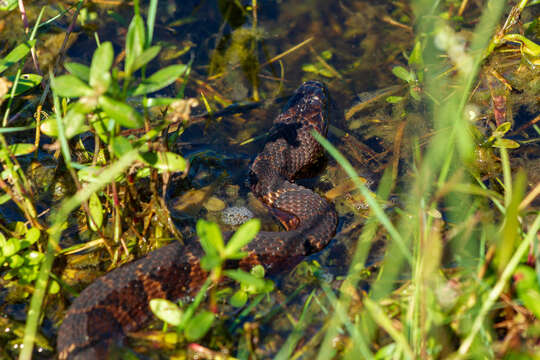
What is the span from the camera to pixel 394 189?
12.9ft

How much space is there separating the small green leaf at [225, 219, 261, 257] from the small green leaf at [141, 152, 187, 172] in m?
0.57

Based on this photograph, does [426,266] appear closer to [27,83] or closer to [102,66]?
[102,66]

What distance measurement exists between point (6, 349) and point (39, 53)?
330 centimetres

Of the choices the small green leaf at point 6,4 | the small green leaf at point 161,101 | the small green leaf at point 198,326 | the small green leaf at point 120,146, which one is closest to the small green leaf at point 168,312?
the small green leaf at point 198,326

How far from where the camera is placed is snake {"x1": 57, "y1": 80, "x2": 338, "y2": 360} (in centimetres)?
292

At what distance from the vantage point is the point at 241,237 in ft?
7.72

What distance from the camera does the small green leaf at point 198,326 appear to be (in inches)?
94.8

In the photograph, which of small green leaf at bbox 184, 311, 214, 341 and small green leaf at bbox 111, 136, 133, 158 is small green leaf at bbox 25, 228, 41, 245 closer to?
small green leaf at bbox 111, 136, 133, 158

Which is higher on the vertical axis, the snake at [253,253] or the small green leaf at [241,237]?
the small green leaf at [241,237]

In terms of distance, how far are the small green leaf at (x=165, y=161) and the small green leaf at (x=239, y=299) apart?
0.90m

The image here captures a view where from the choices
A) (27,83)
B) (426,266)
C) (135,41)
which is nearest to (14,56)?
(27,83)

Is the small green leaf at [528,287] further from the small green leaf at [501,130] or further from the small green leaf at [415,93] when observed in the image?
the small green leaf at [415,93]

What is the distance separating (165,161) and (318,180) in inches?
76.1

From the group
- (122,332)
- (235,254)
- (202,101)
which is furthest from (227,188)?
(235,254)
